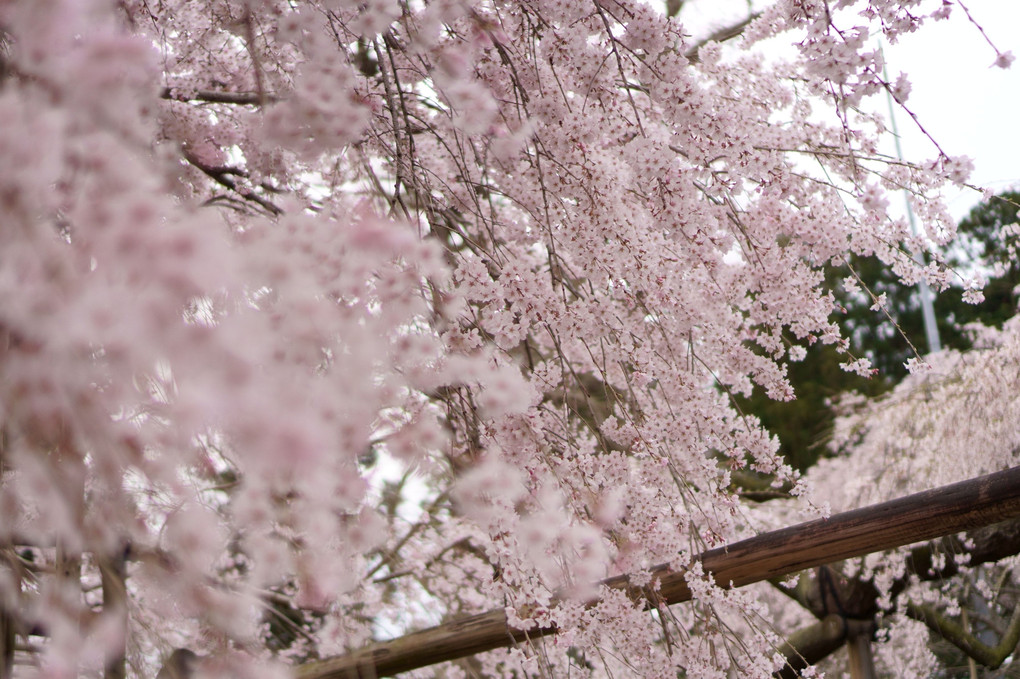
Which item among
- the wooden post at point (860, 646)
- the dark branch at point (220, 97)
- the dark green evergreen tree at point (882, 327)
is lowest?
the wooden post at point (860, 646)

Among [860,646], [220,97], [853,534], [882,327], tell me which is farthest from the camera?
[882,327]

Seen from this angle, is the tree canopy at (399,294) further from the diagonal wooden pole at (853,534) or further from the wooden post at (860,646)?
the wooden post at (860,646)

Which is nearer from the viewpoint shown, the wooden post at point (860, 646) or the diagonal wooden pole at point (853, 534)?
the diagonal wooden pole at point (853, 534)

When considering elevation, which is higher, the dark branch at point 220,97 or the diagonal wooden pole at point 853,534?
Answer: the dark branch at point 220,97

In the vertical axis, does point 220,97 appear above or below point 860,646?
above

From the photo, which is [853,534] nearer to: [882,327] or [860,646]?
[860,646]

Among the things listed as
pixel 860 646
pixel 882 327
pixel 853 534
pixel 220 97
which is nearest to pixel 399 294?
pixel 853 534

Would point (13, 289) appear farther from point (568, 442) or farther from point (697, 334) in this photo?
point (697, 334)

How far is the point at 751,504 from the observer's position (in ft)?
14.1

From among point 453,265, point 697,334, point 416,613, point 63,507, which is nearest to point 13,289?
point 63,507

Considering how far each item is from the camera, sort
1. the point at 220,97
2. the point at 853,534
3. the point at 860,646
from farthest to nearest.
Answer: the point at 860,646
the point at 220,97
the point at 853,534

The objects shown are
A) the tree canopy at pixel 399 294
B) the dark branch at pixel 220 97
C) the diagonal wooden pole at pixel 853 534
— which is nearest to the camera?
the tree canopy at pixel 399 294

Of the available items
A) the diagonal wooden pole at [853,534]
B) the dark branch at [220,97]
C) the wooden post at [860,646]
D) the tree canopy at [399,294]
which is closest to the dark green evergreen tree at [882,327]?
the wooden post at [860,646]

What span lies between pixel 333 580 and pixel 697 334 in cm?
138
